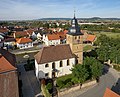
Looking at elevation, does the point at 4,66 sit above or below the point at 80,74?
above

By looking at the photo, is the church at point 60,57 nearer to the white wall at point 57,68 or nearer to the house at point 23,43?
the white wall at point 57,68

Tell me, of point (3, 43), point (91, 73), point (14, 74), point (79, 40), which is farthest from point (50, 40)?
point (14, 74)

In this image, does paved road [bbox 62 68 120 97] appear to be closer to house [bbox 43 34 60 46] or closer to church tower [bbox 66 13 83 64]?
church tower [bbox 66 13 83 64]

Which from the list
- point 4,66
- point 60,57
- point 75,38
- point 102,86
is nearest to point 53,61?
point 60,57

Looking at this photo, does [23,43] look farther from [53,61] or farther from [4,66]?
[4,66]

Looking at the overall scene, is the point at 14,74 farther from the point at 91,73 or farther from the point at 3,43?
the point at 3,43

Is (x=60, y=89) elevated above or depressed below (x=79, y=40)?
below
